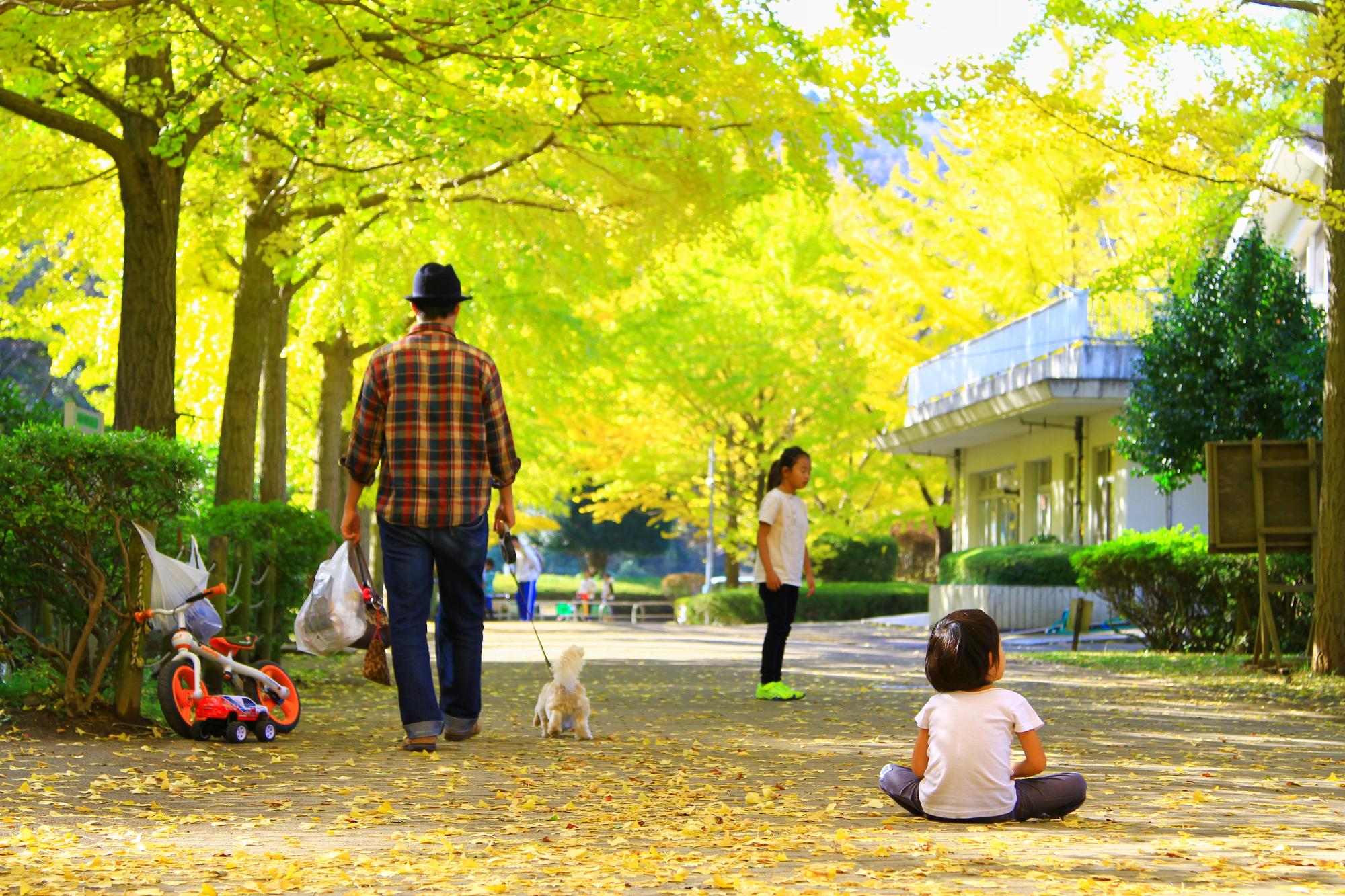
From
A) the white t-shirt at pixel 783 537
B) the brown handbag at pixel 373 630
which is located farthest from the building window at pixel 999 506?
the brown handbag at pixel 373 630

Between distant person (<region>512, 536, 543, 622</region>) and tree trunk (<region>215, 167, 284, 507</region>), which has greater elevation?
tree trunk (<region>215, 167, 284, 507</region>)

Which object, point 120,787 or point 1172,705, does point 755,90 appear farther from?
point 120,787

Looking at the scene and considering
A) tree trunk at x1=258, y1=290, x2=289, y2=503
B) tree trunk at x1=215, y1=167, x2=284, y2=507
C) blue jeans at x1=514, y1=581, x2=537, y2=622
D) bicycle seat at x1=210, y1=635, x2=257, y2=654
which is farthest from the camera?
blue jeans at x1=514, y1=581, x2=537, y2=622

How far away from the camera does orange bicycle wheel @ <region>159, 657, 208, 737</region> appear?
8.51 metres

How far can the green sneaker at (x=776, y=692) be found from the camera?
1170 centimetres

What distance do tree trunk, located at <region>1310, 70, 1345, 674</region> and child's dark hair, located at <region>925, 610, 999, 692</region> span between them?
881 cm

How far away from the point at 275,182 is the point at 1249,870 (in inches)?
551

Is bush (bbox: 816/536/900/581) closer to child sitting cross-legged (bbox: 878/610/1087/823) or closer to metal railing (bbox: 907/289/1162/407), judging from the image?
metal railing (bbox: 907/289/1162/407)

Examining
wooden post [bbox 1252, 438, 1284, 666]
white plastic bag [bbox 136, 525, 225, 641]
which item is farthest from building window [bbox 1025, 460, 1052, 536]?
white plastic bag [bbox 136, 525, 225, 641]

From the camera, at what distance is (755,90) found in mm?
14906

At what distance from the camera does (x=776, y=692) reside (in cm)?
1170

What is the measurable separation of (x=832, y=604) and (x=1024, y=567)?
39.1 ft

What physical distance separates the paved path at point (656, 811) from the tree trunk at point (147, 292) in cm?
317

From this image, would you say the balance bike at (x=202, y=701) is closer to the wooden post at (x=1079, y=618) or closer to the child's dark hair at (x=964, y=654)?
the child's dark hair at (x=964, y=654)
